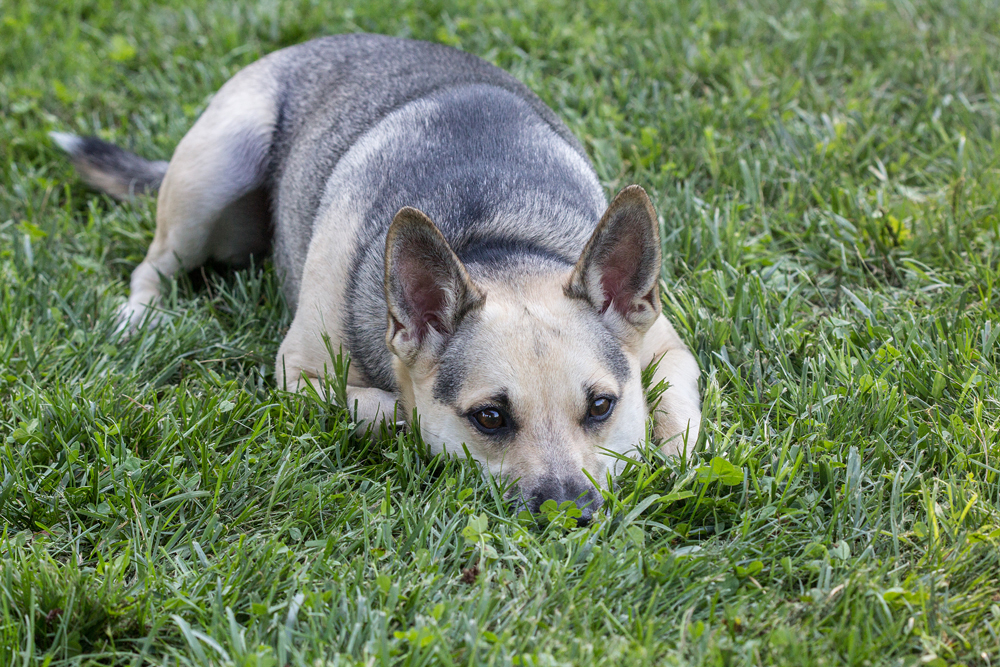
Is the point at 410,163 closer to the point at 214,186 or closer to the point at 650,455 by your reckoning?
the point at 214,186

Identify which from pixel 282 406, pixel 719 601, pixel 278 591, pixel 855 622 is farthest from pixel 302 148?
pixel 855 622

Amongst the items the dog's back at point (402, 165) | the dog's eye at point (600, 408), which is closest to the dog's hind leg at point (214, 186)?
the dog's back at point (402, 165)

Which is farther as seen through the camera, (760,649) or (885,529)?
(885,529)

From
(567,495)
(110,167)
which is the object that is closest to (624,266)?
(567,495)

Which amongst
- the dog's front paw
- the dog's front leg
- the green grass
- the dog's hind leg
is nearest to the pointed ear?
the dog's front leg

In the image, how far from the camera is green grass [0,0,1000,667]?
2.78 meters

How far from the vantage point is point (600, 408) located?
3301 mm

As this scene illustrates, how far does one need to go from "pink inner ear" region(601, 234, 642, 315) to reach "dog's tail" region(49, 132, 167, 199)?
3402mm

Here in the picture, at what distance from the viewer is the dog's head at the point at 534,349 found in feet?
10.4

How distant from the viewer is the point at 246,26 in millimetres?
7023

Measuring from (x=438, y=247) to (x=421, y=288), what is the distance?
0.24 metres

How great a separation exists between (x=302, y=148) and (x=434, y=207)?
1409mm

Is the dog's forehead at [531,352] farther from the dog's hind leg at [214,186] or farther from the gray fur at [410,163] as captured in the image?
the dog's hind leg at [214,186]

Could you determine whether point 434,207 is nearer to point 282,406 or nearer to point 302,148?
point 282,406
